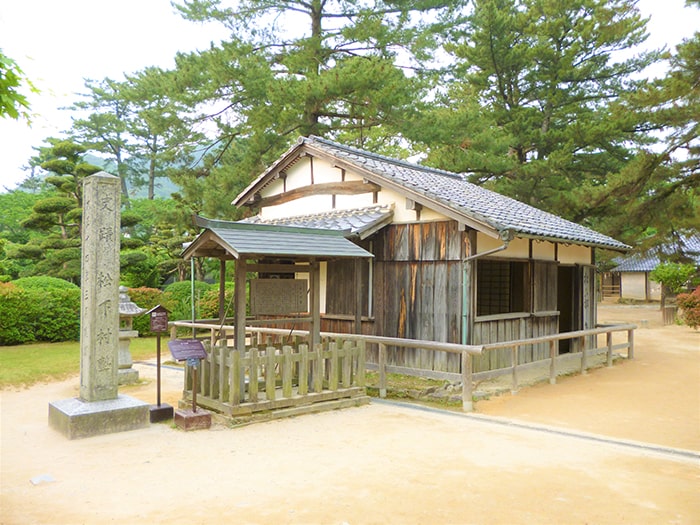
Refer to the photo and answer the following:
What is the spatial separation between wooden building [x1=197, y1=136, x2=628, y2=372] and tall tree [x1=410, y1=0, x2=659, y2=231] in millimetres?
8704

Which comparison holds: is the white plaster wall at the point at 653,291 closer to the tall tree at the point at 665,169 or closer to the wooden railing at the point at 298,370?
the tall tree at the point at 665,169

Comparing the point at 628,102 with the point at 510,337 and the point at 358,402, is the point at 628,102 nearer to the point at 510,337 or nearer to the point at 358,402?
the point at 510,337

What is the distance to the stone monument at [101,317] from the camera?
645 centimetres

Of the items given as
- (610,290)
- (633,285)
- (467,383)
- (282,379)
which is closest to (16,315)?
(282,379)

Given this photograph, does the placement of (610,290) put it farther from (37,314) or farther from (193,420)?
(193,420)

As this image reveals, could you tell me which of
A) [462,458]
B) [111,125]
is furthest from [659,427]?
[111,125]

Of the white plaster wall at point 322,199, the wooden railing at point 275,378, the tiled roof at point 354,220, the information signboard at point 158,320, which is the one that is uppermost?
the white plaster wall at point 322,199

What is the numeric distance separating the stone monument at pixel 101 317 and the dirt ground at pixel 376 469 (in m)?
0.25

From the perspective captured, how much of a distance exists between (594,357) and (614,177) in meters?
7.20

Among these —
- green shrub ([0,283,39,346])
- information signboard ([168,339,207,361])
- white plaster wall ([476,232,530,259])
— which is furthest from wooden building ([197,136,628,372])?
green shrub ([0,283,39,346])

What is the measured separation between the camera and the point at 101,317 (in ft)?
21.4

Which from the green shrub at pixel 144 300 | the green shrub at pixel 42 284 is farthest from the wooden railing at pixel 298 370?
the green shrub at pixel 42 284

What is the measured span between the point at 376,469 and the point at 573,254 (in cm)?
948

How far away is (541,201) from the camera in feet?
73.4
